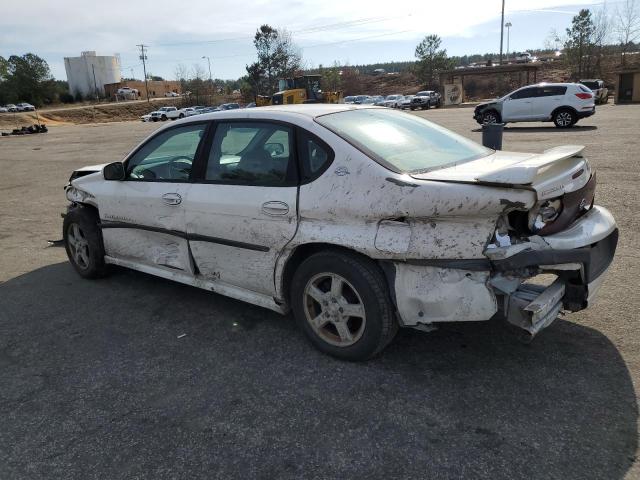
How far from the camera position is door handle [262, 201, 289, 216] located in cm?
340

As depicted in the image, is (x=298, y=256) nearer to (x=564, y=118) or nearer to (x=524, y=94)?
(x=564, y=118)

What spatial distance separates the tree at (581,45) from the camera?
5619 cm

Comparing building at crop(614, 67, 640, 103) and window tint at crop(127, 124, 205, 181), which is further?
building at crop(614, 67, 640, 103)

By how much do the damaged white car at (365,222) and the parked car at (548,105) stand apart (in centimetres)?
1682

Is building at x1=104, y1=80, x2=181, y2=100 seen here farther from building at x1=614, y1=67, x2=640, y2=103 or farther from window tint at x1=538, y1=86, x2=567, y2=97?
window tint at x1=538, y1=86, x2=567, y2=97

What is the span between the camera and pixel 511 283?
9.37 ft

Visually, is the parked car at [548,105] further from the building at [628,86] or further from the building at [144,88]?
the building at [144,88]

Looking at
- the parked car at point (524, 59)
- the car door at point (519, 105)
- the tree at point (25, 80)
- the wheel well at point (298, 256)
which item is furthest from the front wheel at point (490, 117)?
the tree at point (25, 80)

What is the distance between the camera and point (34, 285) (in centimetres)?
526

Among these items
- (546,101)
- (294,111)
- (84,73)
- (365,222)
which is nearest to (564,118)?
(546,101)

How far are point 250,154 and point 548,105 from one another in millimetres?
18863

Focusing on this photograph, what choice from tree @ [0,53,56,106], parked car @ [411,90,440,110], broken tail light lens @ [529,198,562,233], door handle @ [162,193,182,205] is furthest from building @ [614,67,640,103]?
tree @ [0,53,56,106]

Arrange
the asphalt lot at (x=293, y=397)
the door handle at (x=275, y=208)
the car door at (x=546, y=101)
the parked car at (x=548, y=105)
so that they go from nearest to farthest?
the asphalt lot at (x=293, y=397) → the door handle at (x=275, y=208) → the parked car at (x=548, y=105) → the car door at (x=546, y=101)

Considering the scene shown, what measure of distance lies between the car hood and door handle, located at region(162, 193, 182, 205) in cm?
196
